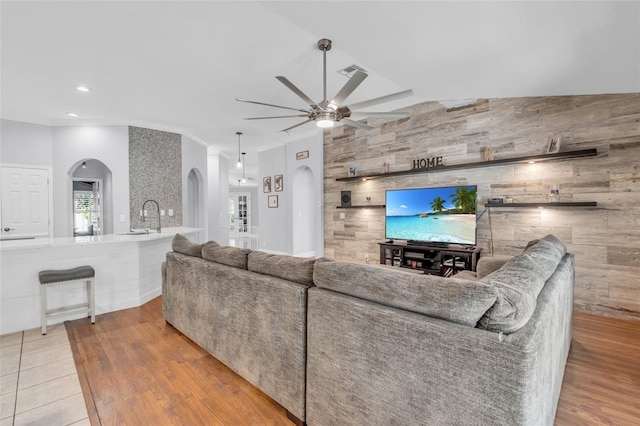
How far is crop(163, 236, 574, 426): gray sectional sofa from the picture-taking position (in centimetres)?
106

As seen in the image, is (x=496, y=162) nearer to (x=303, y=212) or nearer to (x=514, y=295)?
(x=514, y=295)

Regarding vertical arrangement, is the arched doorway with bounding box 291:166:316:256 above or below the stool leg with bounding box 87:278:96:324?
above

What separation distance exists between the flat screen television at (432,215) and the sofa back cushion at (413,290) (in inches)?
124

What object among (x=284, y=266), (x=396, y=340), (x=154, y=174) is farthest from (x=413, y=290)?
(x=154, y=174)

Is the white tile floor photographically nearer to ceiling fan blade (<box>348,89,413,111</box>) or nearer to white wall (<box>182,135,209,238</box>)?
ceiling fan blade (<box>348,89,413,111</box>)

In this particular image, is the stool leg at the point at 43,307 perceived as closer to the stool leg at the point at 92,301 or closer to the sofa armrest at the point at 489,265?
the stool leg at the point at 92,301

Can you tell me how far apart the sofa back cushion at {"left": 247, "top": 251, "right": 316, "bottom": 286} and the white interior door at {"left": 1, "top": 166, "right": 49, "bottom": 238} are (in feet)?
17.6

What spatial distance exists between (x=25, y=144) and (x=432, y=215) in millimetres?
6809

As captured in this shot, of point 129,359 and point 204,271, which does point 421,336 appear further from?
point 129,359

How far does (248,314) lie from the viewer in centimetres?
196

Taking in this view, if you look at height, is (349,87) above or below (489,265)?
above

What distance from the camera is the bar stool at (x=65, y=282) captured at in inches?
114

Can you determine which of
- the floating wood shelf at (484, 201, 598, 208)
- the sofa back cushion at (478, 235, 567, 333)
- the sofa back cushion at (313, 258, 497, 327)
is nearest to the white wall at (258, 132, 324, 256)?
the floating wood shelf at (484, 201, 598, 208)

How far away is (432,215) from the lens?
444 centimetres
